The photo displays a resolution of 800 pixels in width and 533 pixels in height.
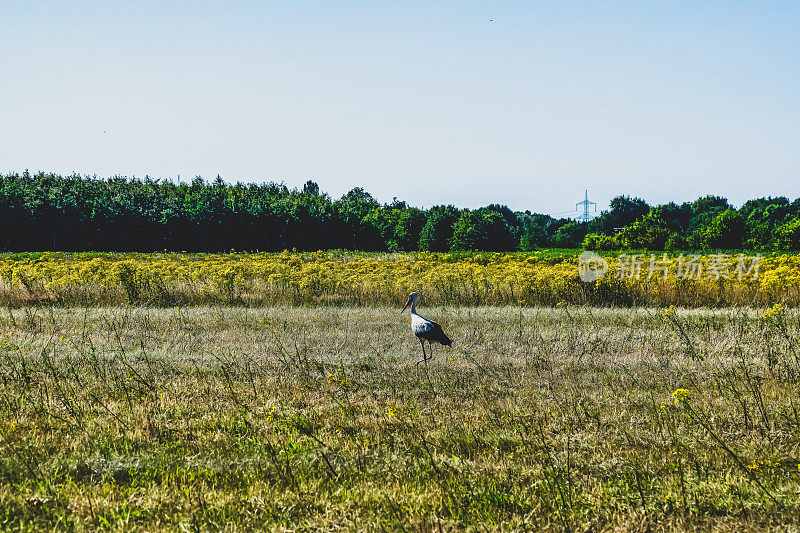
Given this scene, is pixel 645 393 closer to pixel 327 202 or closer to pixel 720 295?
pixel 720 295

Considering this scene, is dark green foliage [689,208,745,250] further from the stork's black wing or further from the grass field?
the stork's black wing

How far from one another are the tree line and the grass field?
48.9 metres

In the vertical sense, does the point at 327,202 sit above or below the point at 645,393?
above

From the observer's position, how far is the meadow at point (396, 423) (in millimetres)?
4398

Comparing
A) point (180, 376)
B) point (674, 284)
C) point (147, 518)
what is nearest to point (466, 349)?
point (180, 376)

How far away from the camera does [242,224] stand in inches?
2394

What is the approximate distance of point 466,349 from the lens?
10.6 metres

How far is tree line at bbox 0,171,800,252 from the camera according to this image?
5397 cm

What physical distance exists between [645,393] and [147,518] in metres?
5.99

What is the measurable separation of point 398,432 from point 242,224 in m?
57.3

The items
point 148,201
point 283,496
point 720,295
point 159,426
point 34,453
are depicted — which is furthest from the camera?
point 148,201

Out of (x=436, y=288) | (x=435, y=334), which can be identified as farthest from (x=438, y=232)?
(x=435, y=334)

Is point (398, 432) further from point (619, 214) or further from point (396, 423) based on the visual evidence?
point (619, 214)

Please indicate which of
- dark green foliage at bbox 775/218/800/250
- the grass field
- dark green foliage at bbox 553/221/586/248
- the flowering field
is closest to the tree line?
dark green foliage at bbox 775/218/800/250
